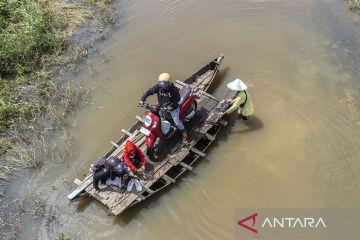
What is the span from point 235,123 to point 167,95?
A: 286 cm

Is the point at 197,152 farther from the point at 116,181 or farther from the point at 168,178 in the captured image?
the point at 116,181

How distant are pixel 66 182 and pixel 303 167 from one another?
628 cm

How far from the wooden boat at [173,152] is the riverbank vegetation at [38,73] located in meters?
1.82

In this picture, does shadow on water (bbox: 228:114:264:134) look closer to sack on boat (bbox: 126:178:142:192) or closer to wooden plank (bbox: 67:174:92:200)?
sack on boat (bbox: 126:178:142:192)

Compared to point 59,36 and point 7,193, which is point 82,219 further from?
point 59,36

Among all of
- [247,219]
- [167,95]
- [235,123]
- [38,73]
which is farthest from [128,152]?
[38,73]

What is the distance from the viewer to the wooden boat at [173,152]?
31.8ft

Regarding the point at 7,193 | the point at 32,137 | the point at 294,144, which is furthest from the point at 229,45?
the point at 7,193

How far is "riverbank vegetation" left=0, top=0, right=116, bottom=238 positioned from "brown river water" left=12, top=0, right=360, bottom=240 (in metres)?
0.60

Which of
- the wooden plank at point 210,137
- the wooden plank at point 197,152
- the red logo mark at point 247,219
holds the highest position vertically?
the wooden plank at point 210,137

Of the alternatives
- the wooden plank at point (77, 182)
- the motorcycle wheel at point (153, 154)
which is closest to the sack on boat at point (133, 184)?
the motorcycle wheel at point (153, 154)

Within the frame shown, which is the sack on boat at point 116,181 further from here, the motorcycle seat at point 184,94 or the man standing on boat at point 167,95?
the motorcycle seat at point 184,94

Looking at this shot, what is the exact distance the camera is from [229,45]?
14.1m

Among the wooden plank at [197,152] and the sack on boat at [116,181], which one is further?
the wooden plank at [197,152]
